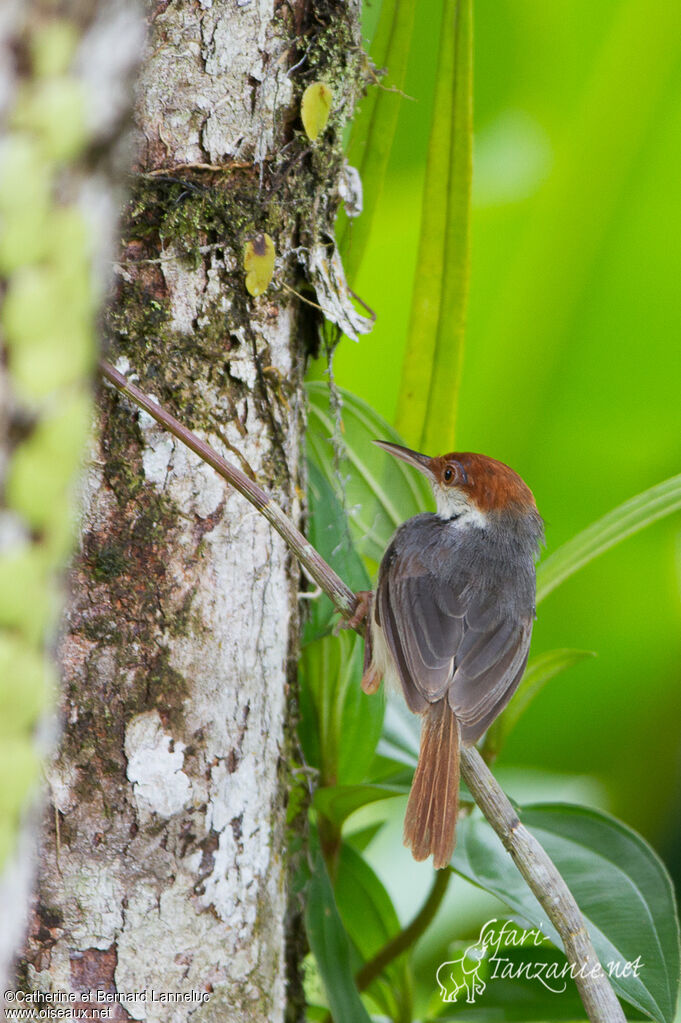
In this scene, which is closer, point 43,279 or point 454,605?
point 43,279

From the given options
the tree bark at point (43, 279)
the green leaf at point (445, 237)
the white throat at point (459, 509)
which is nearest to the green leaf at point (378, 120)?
the green leaf at point (445, 237)

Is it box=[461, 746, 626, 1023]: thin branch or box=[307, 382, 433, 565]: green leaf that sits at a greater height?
box=[307, 382, 433, 565]: green leaf

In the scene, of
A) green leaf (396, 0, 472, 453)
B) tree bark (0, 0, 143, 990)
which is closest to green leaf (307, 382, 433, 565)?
green leaf (396, 0, 472, 453)

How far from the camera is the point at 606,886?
1516 mm

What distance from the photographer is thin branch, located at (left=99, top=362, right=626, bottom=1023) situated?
100 cm

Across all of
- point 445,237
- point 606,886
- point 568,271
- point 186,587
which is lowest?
point 606,886

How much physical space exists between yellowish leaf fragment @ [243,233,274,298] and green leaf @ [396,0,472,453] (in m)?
0.45

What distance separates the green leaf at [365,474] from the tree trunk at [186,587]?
0.94ft

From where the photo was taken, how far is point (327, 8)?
1.35 m

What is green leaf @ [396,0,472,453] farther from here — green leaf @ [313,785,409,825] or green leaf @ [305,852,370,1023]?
green leaf @ [305,852,370,1023]

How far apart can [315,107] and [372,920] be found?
1.50 meters

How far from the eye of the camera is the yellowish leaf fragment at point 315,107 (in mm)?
1308

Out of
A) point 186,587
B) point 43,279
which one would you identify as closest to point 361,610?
point 186,587

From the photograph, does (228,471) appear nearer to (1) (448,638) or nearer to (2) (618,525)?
(1) (448,638)
